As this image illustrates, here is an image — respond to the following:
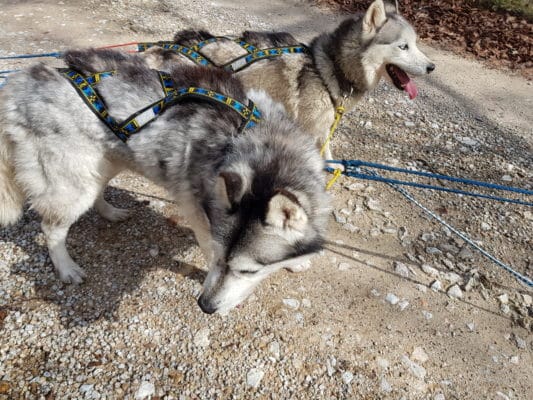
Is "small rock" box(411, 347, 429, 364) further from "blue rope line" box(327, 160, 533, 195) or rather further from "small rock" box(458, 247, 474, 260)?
"blue rope line" box(327, 160, 533, 195)

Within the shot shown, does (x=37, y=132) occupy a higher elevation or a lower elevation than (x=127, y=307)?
higher

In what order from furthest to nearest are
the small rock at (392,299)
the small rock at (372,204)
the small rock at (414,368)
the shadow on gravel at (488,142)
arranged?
the shadow on gravel at (488,142)
the small rock at (372,204)
the small rock at (392,299)
the small rock at (414,368)

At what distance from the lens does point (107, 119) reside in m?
2.80

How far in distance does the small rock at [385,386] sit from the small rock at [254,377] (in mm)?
958

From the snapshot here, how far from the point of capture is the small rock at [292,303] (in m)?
3.41

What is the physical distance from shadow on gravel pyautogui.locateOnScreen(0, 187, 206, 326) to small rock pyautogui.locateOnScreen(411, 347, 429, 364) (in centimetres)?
204

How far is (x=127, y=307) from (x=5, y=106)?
6.31ft

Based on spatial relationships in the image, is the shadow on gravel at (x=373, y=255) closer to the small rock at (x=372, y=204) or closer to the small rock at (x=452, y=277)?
the small rock at (x=452, y=277)

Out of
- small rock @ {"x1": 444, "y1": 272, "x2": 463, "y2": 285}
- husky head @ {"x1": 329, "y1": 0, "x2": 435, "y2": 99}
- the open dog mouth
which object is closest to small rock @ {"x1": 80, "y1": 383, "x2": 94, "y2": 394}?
small rock @ {"x1": 444, "y1": 272, "x2": 463, "y2": 285}

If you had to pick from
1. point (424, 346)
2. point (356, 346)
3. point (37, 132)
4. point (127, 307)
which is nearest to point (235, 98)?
point (37, 132)

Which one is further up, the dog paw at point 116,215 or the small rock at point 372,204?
the dog paw at point 116,215

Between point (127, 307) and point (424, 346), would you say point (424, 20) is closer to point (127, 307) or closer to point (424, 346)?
point (424, 346)

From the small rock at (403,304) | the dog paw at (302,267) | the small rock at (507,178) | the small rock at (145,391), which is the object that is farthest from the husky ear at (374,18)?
the small rock at (145,391)

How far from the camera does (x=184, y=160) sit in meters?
2.83
